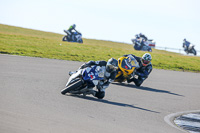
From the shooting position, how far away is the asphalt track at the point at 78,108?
6.79 m

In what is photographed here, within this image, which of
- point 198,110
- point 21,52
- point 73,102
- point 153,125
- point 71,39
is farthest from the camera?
point 71,39

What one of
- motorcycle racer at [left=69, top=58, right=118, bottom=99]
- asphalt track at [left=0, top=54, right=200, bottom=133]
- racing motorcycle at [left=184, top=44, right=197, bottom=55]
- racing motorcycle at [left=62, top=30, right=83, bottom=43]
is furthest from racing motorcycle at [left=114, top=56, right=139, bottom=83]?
racing motorcycle at [left=184, top=44, right=197, bottom=55]

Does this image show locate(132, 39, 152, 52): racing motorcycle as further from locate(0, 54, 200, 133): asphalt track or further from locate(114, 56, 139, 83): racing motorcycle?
locate(0, 54, 200, 133): asphalt track

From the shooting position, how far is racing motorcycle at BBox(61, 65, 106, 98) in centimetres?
1057

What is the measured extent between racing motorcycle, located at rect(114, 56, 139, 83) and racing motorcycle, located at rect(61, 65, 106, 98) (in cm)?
411

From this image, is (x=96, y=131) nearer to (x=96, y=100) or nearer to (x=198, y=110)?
(x=96, y=100)

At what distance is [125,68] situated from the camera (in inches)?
588

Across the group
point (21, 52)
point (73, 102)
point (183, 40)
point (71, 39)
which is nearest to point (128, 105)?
point (73, 102)

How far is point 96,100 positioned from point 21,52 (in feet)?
50.7

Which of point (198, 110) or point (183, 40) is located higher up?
point (183, 40)

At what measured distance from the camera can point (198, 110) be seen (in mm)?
11461

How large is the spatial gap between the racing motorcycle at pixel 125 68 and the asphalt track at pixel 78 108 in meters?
0.88

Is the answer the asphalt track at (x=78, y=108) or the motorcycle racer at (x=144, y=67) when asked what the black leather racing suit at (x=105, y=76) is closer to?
the asphalt track at (x=78, y=108)

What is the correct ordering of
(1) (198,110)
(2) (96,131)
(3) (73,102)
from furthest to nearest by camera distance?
(1) (198,110) < (3) (73,102) < (2) (96,131)
